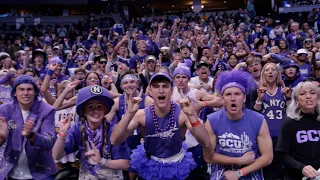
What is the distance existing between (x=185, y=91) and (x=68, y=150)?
268cm

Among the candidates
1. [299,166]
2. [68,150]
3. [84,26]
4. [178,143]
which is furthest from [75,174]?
[84,26]

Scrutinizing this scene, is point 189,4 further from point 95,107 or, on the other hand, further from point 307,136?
point 95,107

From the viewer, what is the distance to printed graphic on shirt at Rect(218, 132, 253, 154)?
11.9 feet

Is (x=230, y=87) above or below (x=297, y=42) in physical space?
below

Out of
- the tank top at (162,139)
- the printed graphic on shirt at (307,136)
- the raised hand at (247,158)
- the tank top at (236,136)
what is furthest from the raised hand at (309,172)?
the tank top at (162,139)

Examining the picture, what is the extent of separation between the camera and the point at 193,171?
4.09 metres

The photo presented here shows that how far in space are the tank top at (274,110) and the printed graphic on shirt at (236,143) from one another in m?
2.00

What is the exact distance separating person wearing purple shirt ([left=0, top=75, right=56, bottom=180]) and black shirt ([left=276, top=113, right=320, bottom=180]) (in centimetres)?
221

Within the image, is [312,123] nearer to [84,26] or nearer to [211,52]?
[211,52]

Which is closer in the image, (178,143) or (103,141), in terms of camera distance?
(103,141)

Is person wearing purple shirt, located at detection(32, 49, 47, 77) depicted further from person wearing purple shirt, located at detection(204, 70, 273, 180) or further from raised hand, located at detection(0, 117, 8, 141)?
person wearing purple shirt, located at detection(204, 70, 273, 180)

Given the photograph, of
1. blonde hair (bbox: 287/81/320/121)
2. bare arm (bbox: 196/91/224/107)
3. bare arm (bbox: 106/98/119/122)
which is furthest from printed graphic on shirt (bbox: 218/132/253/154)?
bare arm (bbox: 106/98/119/122)

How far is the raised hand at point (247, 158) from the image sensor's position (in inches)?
143

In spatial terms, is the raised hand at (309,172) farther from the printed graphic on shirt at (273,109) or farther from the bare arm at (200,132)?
the printed graphic on shirt at (273,109)
